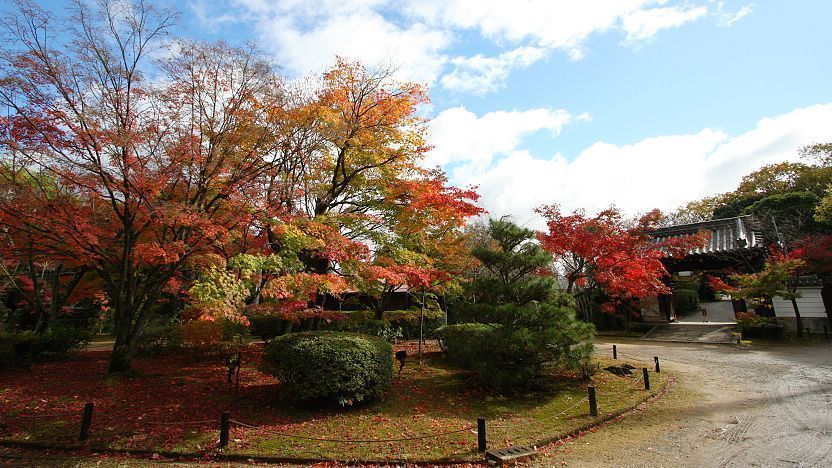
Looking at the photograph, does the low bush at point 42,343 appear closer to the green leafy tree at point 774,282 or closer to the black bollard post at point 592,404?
the black bollard post at point 592,404

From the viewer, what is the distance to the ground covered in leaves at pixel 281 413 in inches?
251

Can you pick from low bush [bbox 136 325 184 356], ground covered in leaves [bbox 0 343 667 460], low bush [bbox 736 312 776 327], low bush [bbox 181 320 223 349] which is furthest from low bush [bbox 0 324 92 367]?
low bush [bbox 736 312 776 327]

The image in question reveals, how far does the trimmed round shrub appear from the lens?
7801 millimetres

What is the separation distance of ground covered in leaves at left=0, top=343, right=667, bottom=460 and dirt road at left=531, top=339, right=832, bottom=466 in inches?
25.3

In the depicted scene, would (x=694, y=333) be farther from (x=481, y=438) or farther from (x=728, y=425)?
(x=481, y=438)

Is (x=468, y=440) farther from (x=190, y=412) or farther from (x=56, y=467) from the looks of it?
(x=56, y=467)

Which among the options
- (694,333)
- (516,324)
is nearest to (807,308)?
(694,333)

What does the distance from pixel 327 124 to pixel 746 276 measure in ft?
60.5

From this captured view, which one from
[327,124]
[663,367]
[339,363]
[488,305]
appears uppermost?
[327,124]

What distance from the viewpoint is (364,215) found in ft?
41.7

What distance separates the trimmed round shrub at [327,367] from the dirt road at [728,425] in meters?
3.82

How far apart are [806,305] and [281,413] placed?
22.9 metres

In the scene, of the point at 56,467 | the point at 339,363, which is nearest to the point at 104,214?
the point at 56,467

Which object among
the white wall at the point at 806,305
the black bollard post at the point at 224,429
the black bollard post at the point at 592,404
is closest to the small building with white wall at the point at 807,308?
the white wall at the point at 806,305
